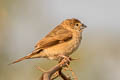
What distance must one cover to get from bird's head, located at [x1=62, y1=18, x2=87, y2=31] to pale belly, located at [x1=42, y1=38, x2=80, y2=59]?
53 cm

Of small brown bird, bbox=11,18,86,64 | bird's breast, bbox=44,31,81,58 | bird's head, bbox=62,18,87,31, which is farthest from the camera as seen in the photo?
bird's head, bbox=62,18,87,31

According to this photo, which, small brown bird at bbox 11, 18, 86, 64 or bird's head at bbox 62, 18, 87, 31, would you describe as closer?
small brown bird at bbox 11, 18, 86, 64

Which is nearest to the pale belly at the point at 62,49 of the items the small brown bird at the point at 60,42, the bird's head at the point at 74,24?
the small brown bird at the point at 60,42

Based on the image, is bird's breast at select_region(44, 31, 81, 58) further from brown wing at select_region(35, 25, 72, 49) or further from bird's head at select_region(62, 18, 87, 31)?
bird's head at select_region(62, 18, 87, 31)

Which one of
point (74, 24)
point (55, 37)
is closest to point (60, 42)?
point (55, 37)

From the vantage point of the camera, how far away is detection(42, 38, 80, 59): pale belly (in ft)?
14.5

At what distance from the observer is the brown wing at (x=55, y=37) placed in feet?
14.4

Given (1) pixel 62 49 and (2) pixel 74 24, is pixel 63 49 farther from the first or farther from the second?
(2) pixel 74 24

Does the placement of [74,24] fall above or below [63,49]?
above

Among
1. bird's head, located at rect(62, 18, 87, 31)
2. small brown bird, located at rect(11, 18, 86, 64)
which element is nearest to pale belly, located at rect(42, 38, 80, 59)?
small brown bird, located at rect(11, 18, 86, 64)

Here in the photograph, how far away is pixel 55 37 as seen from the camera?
4.75m

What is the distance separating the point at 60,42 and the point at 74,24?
0.77m

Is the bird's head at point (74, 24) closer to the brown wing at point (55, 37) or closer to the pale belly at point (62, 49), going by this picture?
the brown wing at point (55, 37)

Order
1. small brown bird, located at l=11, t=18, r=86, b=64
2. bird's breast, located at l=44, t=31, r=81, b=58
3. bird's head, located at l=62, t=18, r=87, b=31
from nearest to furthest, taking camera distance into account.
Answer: small brown bird, located at l=11, t=18, r=86, b=64 → bird's breast, located at l=44, t=31, r=81, b=58 → bird's head, located at l=62, t=18, r=87, b=31
